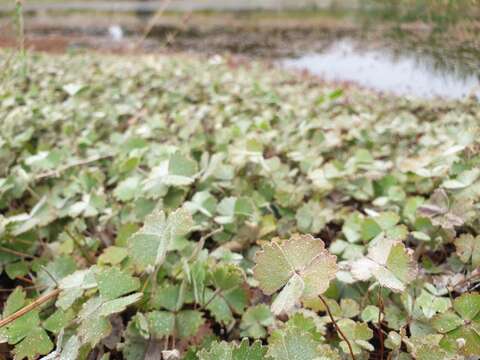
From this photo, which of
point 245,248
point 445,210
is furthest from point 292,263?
point 445,210

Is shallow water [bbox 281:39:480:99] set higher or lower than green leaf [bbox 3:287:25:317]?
lower

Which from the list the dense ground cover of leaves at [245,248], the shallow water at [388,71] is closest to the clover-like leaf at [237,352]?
the dense ground cover of leaves at [245,248]

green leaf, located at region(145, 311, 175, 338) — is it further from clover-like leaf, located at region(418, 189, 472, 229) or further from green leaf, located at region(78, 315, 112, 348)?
clover-like leaf, located at region(418, 189, 472, 229)

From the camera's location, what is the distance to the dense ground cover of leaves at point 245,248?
0.71 metres

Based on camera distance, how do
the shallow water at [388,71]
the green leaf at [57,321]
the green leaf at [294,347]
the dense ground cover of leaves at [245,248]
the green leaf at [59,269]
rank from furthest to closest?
the shallow water at [388,71] < the green leaf at [59,269] < the green leaf at [57,321] < the dense ground cover of leaves at [245,248] < the green leaf at [294,347]

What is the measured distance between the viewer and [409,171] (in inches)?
53.7

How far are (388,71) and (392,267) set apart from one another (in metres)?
6.73

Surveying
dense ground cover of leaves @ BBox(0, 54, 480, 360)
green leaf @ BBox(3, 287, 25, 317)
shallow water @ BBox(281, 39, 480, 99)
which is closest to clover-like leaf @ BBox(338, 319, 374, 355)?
dense ground cover of leaves @ BBox(0, 54, 480, 360)

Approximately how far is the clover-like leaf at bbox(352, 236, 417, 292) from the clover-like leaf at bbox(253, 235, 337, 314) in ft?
0.39

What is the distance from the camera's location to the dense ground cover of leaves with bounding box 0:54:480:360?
71 cm

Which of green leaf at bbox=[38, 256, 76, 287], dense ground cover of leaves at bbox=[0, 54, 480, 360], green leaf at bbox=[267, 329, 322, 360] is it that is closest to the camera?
green leaf at bbox=[267, 329, 322, 360]

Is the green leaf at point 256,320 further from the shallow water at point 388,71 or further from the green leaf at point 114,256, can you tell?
the shallow water at point 388,71

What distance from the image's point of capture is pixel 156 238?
2.70ft

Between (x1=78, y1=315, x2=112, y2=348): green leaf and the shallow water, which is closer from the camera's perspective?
(x1=78, y1=315, x2=112, y2=348): green leaf
